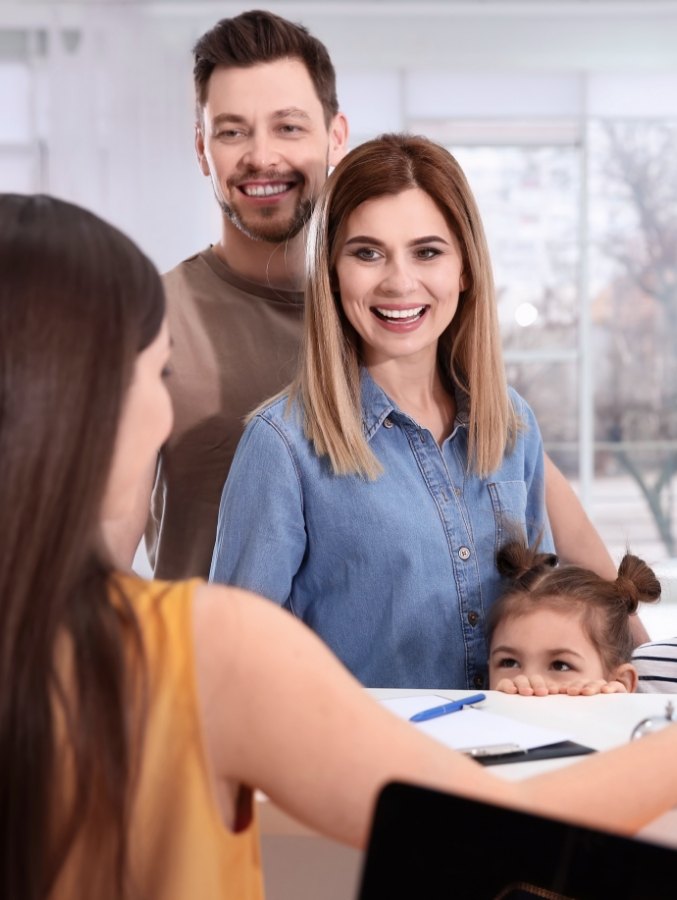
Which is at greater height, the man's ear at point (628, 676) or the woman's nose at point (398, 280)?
the woman's nose at point (398, 280)

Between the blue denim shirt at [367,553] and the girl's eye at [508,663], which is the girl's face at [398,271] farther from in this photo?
the girl's eye at [508,663]

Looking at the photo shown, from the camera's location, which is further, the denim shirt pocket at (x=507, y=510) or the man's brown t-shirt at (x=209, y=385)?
the man's brown t-shirt at (x=209, y=385)

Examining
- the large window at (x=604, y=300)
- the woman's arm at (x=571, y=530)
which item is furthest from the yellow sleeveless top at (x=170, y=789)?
the large window at (x=604, y=300)

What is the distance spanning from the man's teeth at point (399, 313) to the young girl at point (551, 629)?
423 mm

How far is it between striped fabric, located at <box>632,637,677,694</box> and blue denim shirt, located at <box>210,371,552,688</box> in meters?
0.30

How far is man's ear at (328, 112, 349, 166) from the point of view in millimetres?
2363

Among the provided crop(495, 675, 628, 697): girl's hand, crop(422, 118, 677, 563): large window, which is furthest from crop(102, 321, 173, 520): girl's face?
crop(422, 118, 677, 563): large window

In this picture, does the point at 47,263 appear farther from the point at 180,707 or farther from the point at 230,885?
the point at 230,885

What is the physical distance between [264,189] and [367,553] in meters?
0.84

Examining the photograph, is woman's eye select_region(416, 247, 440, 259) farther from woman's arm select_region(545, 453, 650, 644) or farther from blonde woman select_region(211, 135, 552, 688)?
woman's arm select_region(545, 453, 650, 644)

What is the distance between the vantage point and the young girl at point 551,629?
6.06 feet

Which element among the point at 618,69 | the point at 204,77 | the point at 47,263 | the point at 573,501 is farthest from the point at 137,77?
the point at 47,263

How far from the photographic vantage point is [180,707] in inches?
30.8

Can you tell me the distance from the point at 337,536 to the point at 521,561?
0.31 meters
